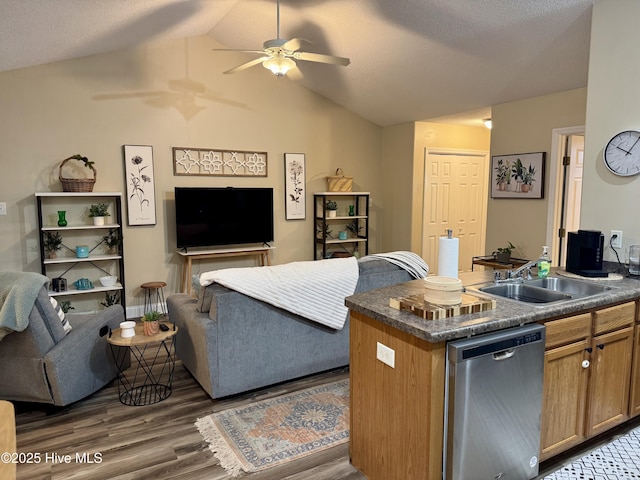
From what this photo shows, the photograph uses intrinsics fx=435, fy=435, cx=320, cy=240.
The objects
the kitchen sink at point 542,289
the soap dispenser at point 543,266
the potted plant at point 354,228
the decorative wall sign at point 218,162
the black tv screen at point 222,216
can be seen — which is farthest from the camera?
the potted plant at point 354,228

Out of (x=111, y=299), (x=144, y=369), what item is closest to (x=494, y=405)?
(x=144, y=369)

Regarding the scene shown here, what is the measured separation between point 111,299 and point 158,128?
204 cm

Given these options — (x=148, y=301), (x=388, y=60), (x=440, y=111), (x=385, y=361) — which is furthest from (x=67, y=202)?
(x=440, y=111)

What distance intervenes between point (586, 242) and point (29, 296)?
11.6 feet

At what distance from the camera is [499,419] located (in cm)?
192

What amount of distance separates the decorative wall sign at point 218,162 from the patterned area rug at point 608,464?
A: 459 cm

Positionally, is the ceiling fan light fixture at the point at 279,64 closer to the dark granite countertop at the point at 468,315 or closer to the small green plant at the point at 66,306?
the dark granite countertop at the point at 468,315

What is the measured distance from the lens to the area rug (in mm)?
2393

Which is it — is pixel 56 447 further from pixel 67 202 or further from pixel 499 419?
pixel 67 202

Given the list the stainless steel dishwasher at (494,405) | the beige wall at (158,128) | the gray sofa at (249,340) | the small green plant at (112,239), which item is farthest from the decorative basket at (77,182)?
the stainless steel dishwasher at (494,405)

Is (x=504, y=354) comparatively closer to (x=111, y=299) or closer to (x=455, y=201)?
(x=111, y=299)

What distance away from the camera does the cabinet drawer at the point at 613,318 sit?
2.30 metres

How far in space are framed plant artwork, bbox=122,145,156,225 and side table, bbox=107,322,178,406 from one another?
174 centimetres

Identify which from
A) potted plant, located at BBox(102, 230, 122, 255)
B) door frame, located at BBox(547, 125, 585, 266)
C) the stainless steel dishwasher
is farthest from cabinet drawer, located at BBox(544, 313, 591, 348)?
potted plant, located at BBox(102, 230, 122, 255)
